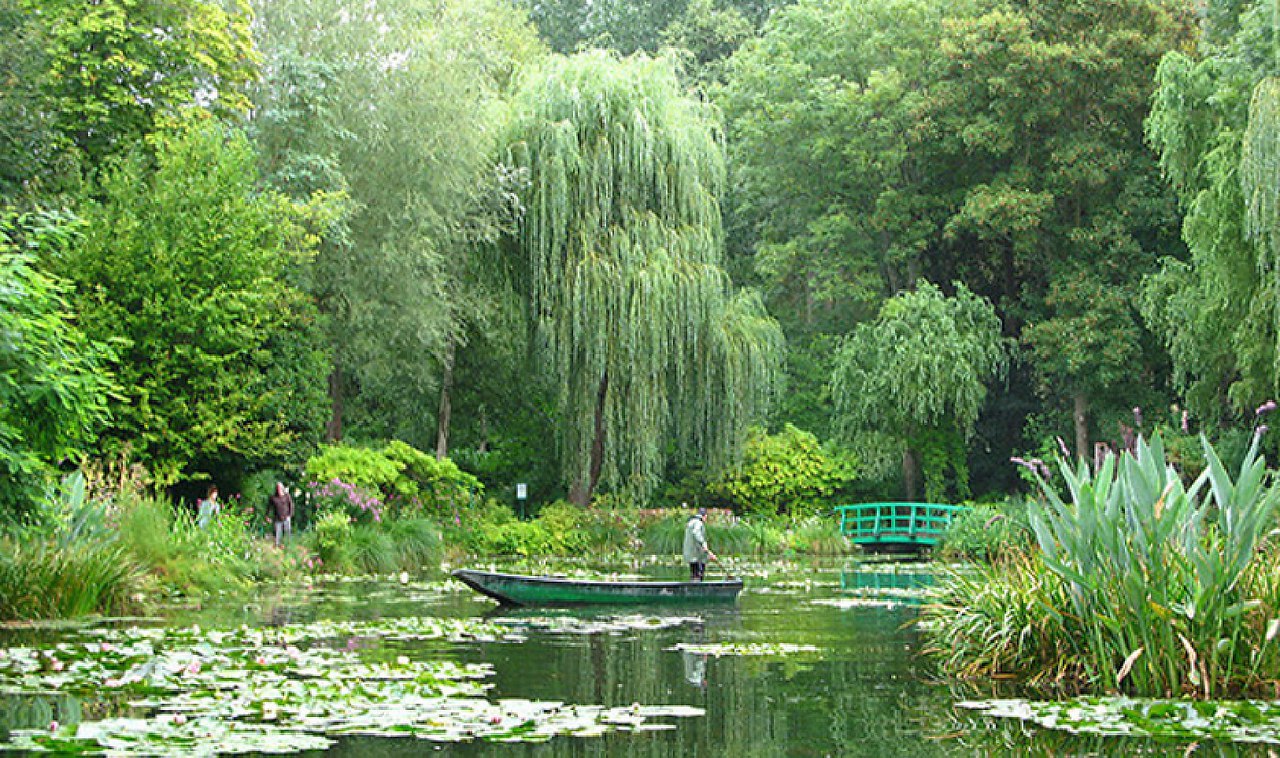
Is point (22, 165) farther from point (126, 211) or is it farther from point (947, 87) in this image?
point (947, 87)

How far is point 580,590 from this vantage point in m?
15.1

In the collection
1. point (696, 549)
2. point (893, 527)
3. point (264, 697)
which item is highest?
point (893, 527)

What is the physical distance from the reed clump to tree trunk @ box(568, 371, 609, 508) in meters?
18.4

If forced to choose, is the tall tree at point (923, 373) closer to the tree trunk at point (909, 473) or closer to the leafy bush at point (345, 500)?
the tree trunk at point (909, 473)

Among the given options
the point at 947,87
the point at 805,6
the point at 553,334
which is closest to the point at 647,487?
the point at 553,334

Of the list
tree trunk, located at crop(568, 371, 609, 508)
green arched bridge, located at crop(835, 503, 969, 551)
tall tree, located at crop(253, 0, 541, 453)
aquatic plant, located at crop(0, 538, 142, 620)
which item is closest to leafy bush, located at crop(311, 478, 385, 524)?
tall tree, located at crop(253, 0, 541, 453)

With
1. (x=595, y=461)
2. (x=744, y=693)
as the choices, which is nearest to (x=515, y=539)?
(x=595, y=461)

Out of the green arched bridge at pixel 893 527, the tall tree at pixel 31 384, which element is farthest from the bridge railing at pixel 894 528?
the tall tree at pixel 31 384

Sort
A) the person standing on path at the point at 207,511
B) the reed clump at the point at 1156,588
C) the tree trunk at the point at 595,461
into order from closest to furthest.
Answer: the reed clump at the point at 1156,588, the person standing on path at the point at 207,511, the tree trunk at the point at 595,461

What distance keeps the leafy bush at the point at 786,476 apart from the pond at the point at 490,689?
1886cm

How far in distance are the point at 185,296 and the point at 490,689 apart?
11.9 metres

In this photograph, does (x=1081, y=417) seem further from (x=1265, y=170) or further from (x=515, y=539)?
(x=515, y=539)

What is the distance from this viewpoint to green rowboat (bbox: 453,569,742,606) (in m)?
14.8

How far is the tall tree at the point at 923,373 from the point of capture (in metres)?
31.9
